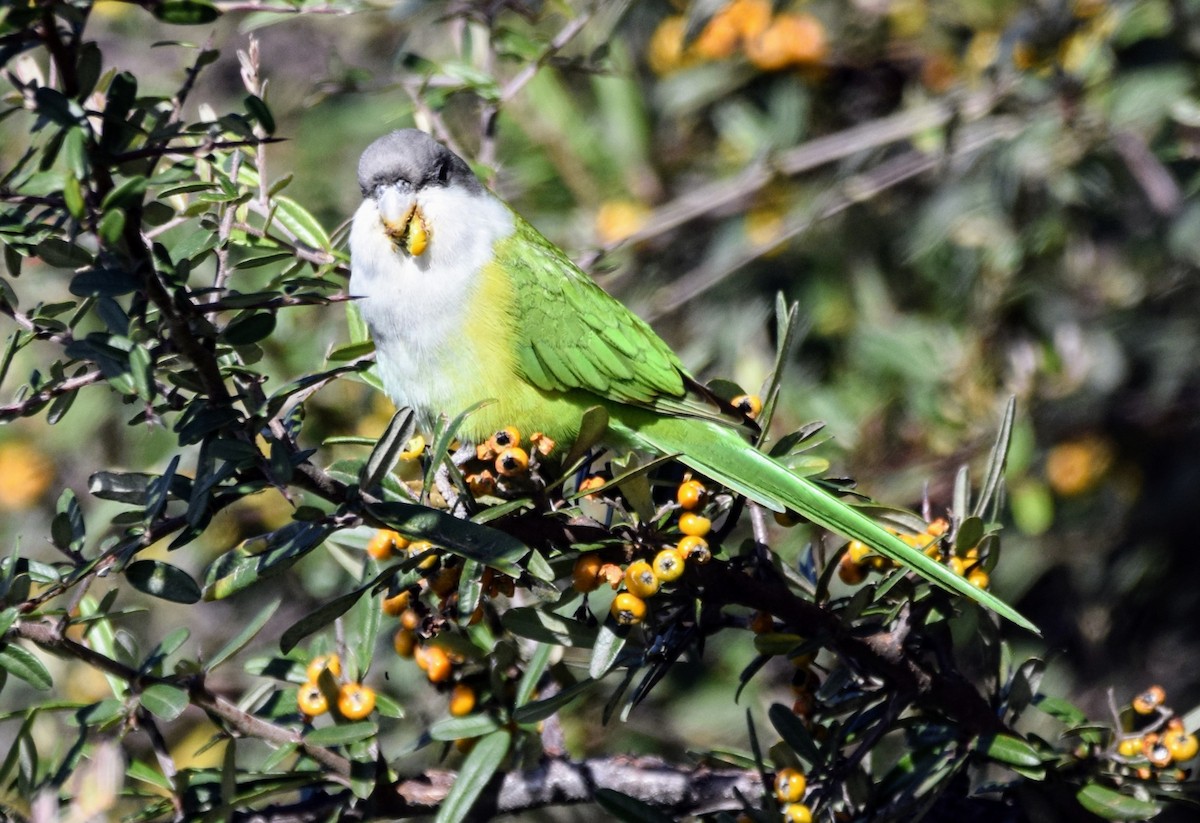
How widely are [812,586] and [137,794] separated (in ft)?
4.87

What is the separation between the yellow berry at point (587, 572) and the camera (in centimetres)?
228

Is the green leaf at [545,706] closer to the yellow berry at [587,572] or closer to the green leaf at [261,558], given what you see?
the yellow berry at [587,572]

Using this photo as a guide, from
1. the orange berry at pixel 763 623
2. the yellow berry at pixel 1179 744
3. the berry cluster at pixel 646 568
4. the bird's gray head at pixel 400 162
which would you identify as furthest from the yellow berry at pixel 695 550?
the bird's gray head at pixel 400 162

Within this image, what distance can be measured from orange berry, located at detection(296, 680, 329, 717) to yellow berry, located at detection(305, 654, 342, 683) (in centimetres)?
2

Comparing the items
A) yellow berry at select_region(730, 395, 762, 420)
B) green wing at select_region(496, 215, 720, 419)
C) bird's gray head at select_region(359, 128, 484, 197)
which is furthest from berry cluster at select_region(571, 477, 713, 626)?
bird's gray head at select_region(359, 128, 484, 197)

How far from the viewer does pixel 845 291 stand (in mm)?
4973

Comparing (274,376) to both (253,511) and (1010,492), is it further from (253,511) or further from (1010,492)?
(1010,492)

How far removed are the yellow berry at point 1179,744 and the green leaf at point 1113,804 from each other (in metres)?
0.11

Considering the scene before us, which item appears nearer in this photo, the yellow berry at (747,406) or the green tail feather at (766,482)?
the green tail feather at (766,482)

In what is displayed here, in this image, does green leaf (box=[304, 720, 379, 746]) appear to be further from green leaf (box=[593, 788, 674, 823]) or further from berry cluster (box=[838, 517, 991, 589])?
berry cluster (box=[838, 517, 991, 589])

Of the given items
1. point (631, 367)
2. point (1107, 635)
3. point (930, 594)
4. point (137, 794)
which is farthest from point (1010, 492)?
point (137, 794)

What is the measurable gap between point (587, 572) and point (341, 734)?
0.60 metres

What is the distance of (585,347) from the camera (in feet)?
10.9

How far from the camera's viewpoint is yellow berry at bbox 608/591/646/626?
87.2 inches
